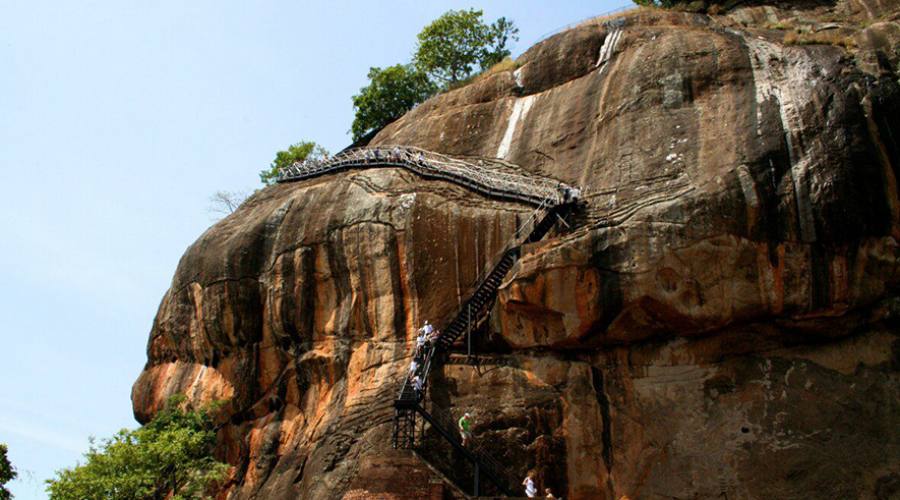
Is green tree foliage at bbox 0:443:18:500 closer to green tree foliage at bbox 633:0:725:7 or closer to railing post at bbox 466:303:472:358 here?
railing post at bbox 466:303:472:358

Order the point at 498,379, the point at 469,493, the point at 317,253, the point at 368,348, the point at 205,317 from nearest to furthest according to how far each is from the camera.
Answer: the point at 469,493 < the point at 498,379 < the point at 368,348 < the point at 317,253 < the point at 205,317

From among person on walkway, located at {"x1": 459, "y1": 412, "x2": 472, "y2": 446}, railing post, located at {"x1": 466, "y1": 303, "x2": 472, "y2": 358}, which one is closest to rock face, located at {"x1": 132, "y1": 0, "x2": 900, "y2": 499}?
railing post, located at {"x1": 466, "y1": 303, "x2": 472, "y2": 358}

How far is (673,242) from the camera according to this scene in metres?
23.5

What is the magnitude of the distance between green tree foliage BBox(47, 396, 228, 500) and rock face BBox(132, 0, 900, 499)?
120 centimetres

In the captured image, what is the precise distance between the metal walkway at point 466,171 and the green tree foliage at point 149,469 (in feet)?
31.5

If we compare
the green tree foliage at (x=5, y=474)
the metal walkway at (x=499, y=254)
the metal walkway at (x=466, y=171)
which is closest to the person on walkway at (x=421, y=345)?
the metal walkway at (x=499, y=254)

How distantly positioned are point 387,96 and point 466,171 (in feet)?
74.5

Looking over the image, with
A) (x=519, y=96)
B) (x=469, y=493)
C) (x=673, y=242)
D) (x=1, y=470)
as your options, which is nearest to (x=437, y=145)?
(x=519, y=96)

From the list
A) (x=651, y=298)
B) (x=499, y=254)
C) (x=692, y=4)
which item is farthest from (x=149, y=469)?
(x=692, y=4)

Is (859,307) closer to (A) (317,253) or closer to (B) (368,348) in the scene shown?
(B) (368,348)

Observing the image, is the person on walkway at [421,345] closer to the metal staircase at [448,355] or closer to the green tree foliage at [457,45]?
the metal staircase at [448,355]

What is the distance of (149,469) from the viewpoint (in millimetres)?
27125

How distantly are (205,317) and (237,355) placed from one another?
1.63 m

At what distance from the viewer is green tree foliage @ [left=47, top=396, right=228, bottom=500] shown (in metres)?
26.1
